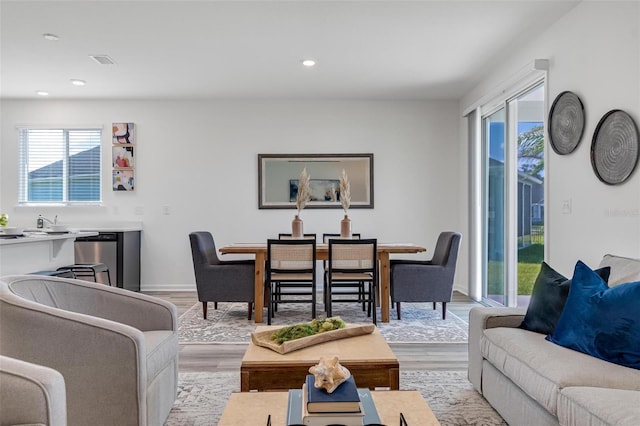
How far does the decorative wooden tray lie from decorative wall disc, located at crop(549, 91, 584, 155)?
2.21 metres

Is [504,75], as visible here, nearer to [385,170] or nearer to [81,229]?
[385,170]

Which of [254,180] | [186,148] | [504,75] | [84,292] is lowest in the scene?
[84,292]

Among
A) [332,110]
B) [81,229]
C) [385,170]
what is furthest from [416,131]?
[81,229]

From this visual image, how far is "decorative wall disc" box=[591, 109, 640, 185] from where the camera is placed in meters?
2.82

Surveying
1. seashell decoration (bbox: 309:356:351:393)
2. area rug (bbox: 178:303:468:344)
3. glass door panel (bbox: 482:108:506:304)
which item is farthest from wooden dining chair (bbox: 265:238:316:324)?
seashell decoration (bbox: 309:356:351:393)

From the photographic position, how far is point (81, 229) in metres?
6.21

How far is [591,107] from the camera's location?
3.27 meters

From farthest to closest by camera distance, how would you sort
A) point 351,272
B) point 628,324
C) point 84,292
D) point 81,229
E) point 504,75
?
point 81,229, point 504,75, point 351,272, point 84,292, point 628,324

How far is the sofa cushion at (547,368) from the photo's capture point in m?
1.78

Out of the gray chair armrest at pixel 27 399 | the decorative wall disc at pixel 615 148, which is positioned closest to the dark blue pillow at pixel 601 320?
the decorative wall disc at pixel 615 148

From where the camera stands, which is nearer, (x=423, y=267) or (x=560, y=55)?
(x=560, y=55)

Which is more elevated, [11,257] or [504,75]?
[504,75]

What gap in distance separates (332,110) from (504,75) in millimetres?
2401

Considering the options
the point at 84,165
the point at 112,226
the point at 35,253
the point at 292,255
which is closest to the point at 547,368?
the point at 292,255
